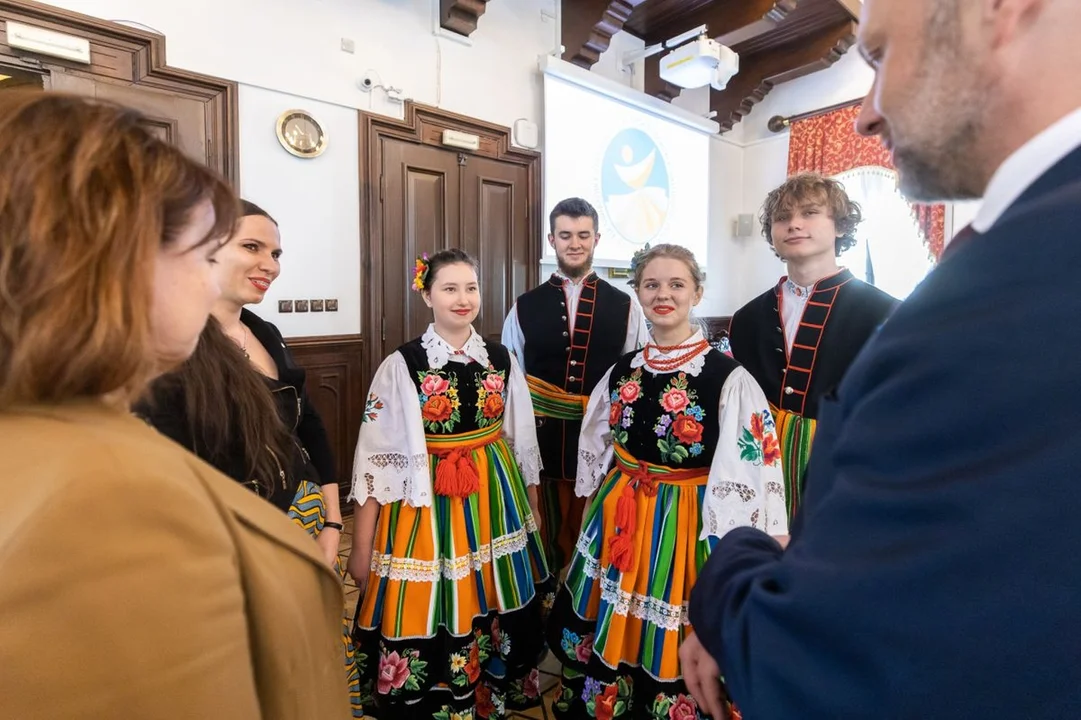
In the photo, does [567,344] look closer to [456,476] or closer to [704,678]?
[456,476]

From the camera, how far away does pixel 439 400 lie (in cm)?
164

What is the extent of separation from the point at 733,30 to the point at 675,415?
3.85 metres

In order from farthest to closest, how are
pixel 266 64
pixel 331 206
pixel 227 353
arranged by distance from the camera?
pixel 331 206 < pixel 266 64 < pixel 227 353

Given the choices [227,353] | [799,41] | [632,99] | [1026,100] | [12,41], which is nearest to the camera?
[1026,100]

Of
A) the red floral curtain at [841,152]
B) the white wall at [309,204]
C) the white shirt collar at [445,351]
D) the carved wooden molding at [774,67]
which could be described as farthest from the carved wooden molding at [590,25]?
the white shirt collar at [445,351]

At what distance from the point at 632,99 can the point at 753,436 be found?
3.71 meters

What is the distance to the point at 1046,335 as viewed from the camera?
0.38 metres

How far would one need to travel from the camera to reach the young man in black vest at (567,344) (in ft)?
7.53

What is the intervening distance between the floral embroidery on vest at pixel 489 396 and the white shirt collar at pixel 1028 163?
4.41 ft

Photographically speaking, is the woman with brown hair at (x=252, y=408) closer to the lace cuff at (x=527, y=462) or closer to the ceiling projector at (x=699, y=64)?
the lace cuff at (x=527, y=462)

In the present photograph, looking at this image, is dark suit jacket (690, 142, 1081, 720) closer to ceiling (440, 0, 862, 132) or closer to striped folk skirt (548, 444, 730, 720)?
striped folk skirt (548, 444, 730, 720)

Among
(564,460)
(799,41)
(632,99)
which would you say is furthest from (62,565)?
(799,41)

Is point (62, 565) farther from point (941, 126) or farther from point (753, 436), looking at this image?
point (753, 436)

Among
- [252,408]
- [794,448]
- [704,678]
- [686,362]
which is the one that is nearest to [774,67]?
[794,448]
